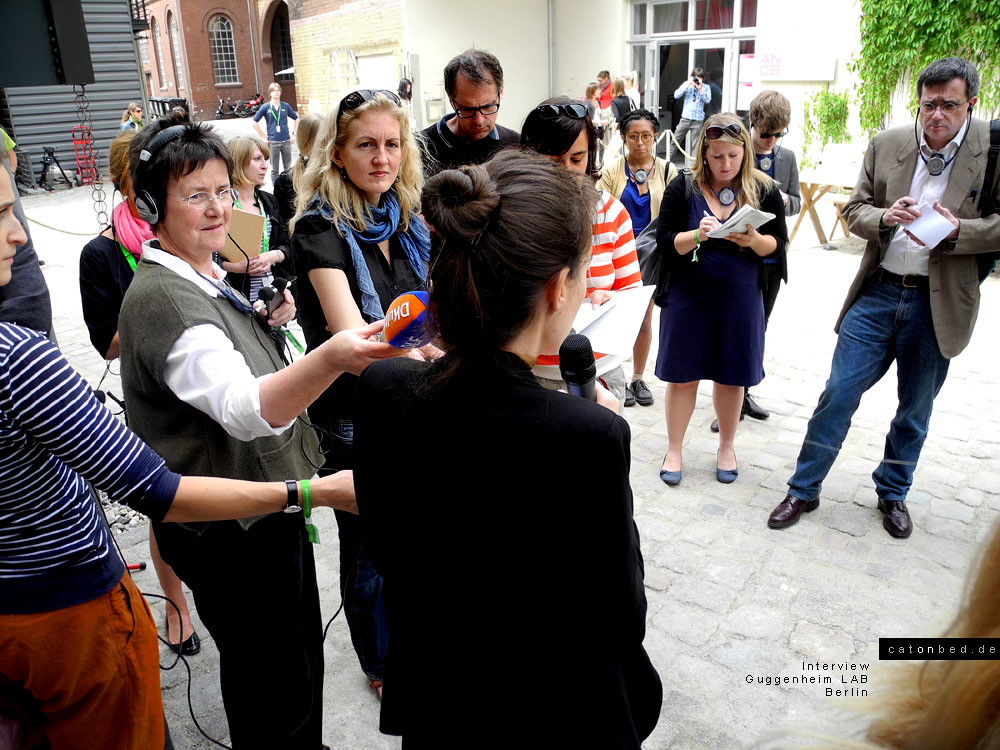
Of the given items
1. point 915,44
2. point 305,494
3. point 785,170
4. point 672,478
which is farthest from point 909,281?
point 915,44

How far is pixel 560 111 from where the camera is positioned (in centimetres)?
292

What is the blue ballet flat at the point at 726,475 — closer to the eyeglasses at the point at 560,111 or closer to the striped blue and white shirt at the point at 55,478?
the eyeglasses at the point at 560,111

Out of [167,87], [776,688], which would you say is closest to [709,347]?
[776,688]

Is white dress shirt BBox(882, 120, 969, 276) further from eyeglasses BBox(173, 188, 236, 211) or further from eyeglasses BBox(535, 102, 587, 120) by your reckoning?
eyeglasses BBox(173, 188, 236, 211)

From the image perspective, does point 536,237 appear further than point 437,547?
No

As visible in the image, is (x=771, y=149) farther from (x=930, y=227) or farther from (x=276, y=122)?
(x=276, y=122)

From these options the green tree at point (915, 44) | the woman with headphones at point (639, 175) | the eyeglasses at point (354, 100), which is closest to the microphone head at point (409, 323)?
the eyeglasses at point (354, 100)

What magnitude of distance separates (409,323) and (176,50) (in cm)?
4404

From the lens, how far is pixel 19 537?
1.59 m

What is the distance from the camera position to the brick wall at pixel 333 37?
1947 centimetres

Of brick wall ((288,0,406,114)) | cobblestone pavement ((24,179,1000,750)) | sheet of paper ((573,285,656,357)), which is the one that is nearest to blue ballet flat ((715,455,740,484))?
cobblestone pavement ((24,179,1000,750))

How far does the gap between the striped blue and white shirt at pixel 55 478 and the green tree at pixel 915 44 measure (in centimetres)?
1124

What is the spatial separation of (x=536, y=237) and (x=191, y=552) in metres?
1.44

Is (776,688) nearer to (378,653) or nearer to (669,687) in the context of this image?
→ (669,687)
